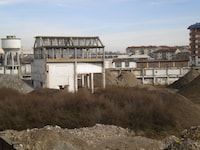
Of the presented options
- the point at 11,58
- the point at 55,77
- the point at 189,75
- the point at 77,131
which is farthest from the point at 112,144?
the point at 11,58

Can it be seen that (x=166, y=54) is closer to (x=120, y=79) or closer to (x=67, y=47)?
(x=120, y=79)

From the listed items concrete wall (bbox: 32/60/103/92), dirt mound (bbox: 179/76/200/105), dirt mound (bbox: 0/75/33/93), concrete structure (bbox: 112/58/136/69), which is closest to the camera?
concrete wall (bbox: 32/60/103/92)

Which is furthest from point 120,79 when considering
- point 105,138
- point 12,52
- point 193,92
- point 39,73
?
point 105,138

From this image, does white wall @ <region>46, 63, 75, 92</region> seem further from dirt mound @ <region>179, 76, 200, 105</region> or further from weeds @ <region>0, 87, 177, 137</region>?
dirt mound @ <region>179, 76, 200, 105</region>

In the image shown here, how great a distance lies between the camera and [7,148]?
1048 cm

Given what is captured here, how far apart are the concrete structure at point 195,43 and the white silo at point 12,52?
38.6m

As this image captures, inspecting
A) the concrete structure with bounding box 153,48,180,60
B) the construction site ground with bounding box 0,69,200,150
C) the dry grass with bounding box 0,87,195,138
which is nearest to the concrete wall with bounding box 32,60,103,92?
the construction site ground with bounding box 0,69,200,150

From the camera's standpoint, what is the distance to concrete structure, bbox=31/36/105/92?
26188 millimetres

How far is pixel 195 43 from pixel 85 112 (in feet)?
192

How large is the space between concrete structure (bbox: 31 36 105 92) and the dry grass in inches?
214

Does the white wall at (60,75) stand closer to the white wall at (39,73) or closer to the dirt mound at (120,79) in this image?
the white wall at (39,73)

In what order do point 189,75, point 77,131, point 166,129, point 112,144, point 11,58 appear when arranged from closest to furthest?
1. point 112,144
2. point 77,131
3. point 166,129
4. point 189,75
5. point 11,58

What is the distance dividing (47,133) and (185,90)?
23392mm

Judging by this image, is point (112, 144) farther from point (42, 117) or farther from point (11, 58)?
point (11, 58)
